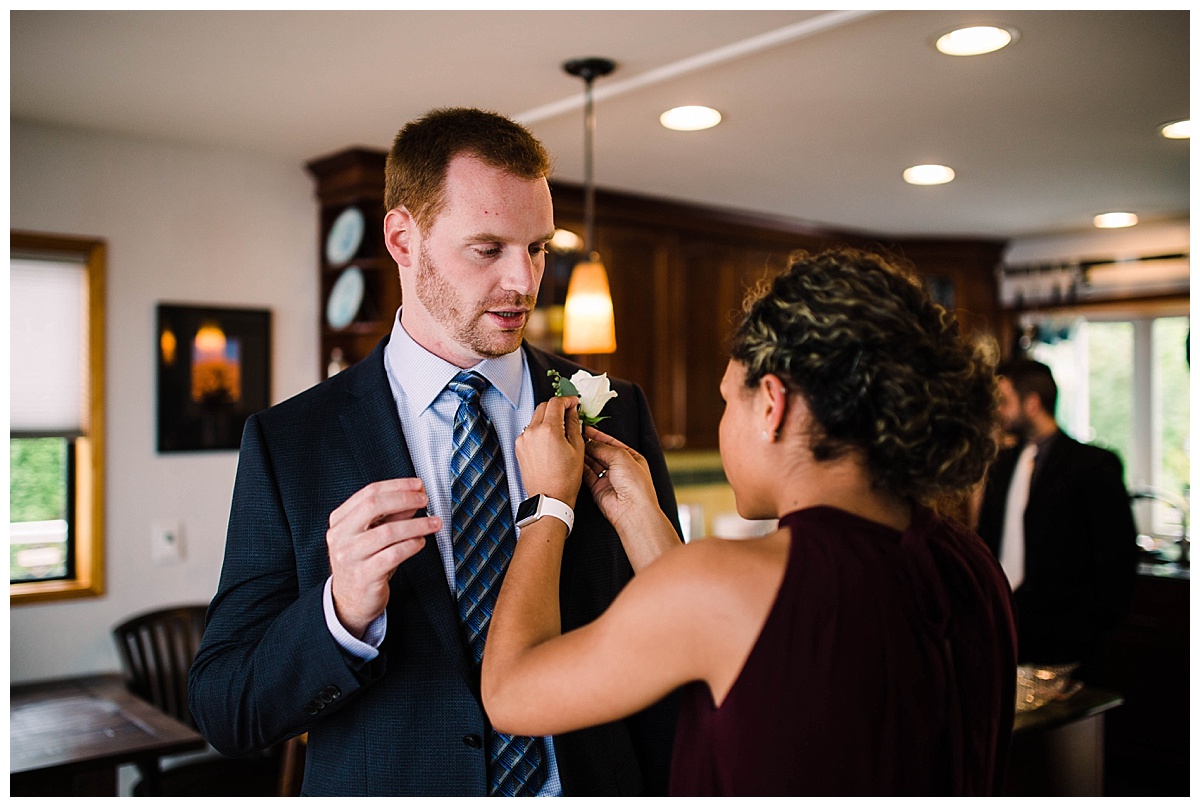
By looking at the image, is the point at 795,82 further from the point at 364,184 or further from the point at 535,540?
the point at 535,540

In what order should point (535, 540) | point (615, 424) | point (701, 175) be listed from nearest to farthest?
point (535, 540), point (615, 424), point (701, 175)

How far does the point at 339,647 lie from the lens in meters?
1.16

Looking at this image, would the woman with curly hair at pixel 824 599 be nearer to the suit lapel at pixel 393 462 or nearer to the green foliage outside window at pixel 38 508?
the suit lapel at pixel 393 462

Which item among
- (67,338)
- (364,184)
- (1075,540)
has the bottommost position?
(1075,540)

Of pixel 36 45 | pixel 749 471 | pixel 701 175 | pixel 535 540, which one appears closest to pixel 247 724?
pixel 535 540

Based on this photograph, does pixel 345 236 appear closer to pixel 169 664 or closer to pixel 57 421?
pixel 57 421

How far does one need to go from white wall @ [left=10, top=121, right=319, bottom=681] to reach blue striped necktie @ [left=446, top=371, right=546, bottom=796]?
2654 millimetres

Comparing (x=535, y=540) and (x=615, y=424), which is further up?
(x=615, y=424)

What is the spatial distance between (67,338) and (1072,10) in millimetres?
3276

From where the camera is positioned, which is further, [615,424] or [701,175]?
[701,175]

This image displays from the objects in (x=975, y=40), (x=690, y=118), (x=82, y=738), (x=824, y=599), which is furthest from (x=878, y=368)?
(x=82, y=738)

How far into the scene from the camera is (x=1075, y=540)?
338 cm

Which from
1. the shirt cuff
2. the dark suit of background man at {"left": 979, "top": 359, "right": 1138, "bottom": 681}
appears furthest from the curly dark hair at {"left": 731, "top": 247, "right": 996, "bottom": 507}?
the dark suit of background man at {"left": 979, "top": 359, "right": 1138, "bottom": 681}

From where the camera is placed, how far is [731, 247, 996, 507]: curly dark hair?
1.02 metres
